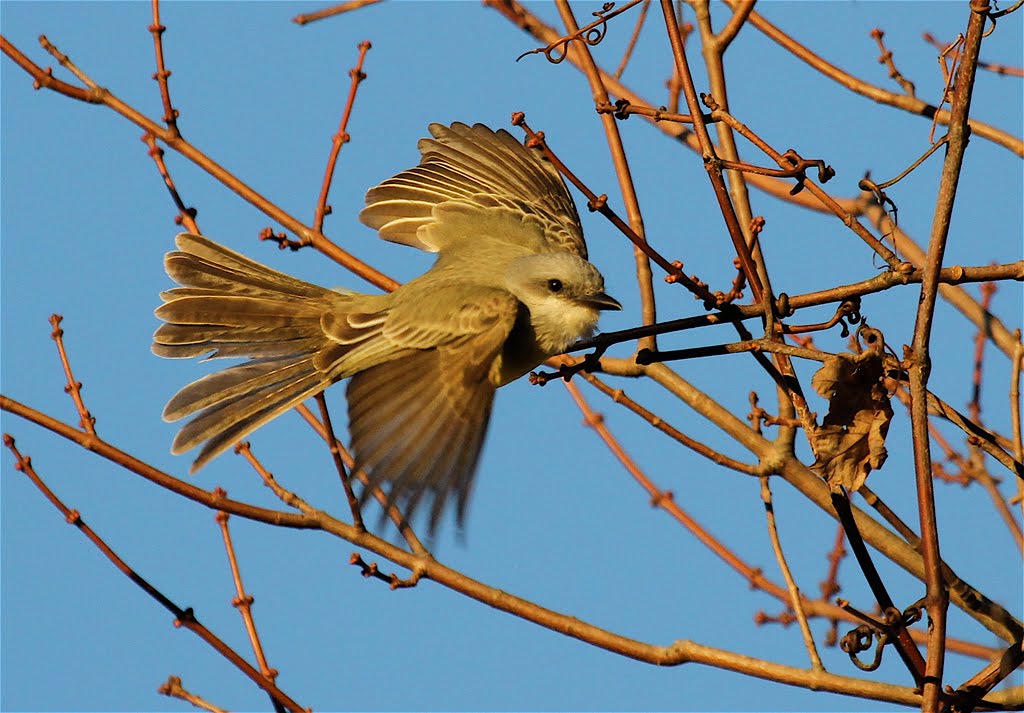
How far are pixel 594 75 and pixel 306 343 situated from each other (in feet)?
5.68

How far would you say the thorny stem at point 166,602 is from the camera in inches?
134

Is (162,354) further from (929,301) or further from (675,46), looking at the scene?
(929,301)

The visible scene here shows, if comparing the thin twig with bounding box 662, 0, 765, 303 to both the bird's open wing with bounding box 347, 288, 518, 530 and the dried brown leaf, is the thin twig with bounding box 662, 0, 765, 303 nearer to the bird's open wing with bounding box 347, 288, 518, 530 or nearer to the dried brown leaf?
the dried brown leaf

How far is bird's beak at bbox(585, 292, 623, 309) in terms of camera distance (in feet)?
15.5

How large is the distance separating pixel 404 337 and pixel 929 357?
2520 millimetres

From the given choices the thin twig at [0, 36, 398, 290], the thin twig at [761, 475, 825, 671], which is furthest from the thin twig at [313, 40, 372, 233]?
the thin twig at [761, 475, 825, 671]

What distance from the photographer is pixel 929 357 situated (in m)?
2.62

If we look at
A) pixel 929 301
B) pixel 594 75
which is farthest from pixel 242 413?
pixel 929 301

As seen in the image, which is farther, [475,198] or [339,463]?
[475,198]

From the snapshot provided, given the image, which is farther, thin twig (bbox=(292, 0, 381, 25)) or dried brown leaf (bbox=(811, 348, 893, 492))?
thin twig (bbox=(292, 0, 381, 25))

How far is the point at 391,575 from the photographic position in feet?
11.6

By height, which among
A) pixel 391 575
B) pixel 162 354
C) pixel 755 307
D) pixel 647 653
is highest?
pixel 162 354

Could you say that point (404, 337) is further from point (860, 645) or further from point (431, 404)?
point (860, 645)

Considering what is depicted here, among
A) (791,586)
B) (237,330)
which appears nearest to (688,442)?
(791,586)
